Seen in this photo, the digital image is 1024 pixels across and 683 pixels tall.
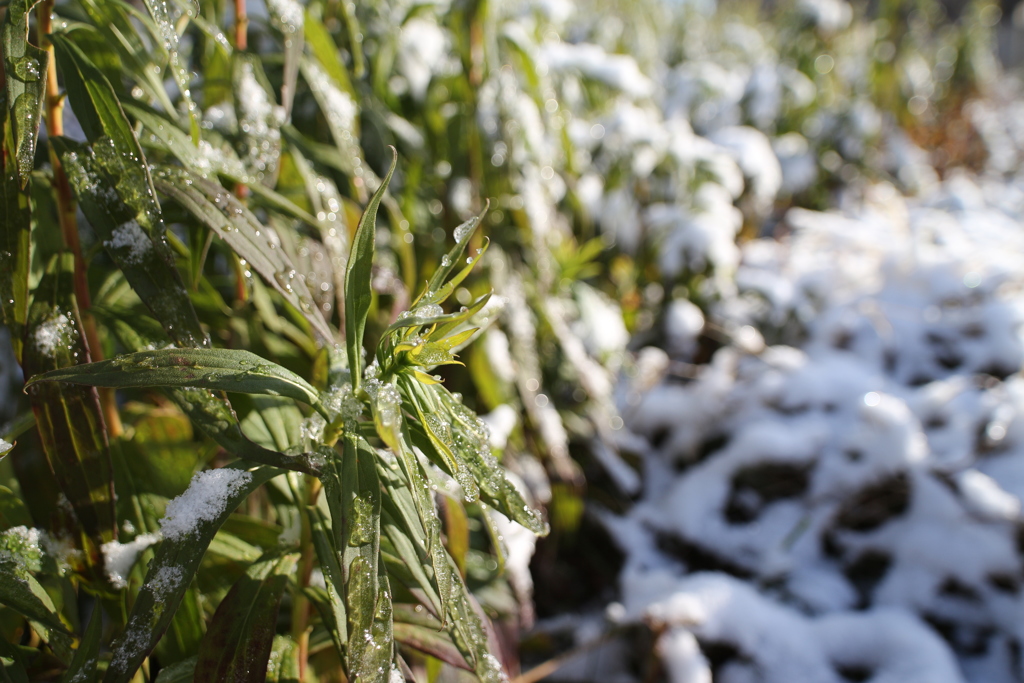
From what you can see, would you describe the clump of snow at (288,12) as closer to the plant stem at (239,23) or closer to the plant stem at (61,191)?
the plant stem at (239,23)

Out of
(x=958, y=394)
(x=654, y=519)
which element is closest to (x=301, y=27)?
(x=654, y=519)

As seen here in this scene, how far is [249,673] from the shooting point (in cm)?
61

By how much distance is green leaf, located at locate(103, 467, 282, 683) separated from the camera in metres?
0.55

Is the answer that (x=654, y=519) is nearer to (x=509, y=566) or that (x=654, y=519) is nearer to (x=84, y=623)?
(x=509, y=566)

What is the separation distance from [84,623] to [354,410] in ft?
2.16

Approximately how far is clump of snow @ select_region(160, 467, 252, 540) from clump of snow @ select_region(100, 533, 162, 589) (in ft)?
0.62

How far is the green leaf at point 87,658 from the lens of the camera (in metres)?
0.63

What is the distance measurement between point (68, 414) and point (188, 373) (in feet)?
0.72

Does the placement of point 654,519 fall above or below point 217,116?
below

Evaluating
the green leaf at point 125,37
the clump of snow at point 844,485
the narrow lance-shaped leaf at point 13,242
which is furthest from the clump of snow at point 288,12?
the clump of snow at point 844,485

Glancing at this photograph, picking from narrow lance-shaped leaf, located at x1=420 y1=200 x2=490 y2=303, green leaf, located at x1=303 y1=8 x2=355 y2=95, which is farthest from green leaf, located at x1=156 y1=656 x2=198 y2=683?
green leaf, located at x1=303 y1=8 x2=355 y2=95

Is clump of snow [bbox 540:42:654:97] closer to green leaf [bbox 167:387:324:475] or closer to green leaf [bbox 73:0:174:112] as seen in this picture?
green leaf [bbox 73:0:174:112]

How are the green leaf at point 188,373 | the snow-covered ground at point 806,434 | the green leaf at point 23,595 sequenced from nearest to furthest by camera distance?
1. the green leaf at point 188,373
2. the green leaf at point 23,595
3. the snow-covered ground at point 806,434

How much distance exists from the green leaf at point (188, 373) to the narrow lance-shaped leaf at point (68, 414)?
4.9 inches
